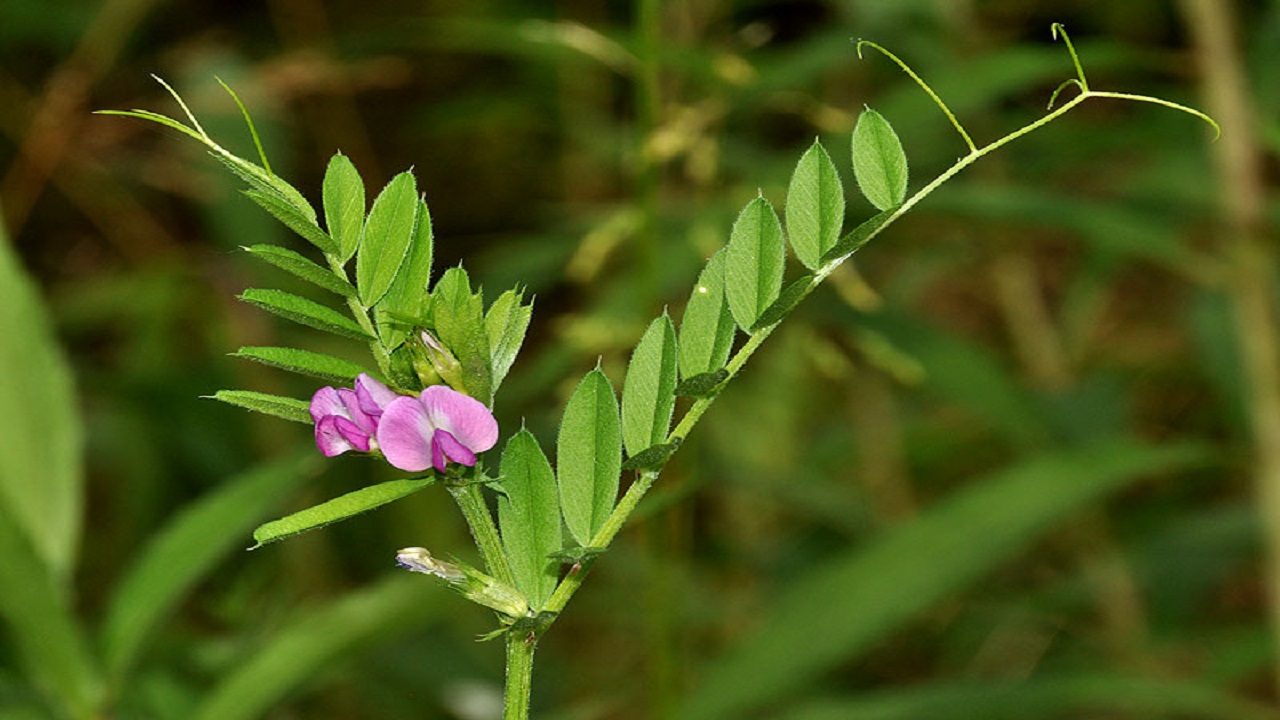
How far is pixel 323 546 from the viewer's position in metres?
1.54

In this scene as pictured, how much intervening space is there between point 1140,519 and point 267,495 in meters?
1.14

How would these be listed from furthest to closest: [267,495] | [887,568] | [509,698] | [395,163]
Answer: [395,163] < [887,568] < [267,495] < [509,698]

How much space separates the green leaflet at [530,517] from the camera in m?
0.38

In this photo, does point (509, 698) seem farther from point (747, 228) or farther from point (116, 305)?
point (116, 305)

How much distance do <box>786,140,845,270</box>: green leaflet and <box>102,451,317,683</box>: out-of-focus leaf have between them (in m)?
0.40

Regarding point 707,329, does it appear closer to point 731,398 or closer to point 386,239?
point 386,239

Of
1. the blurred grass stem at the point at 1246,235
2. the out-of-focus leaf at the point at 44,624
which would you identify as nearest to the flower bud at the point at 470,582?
the out-of-focus leaf at the point at 44,624

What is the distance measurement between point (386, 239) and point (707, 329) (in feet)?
0.29

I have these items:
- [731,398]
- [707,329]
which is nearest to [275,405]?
[707,329]

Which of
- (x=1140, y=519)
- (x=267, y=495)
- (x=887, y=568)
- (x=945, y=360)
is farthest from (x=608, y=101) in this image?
(x=267, y=495)

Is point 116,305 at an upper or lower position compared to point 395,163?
lower

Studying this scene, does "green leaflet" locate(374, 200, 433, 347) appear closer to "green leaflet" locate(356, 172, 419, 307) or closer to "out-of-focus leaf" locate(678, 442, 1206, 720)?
"green leaflet" locate(356, 172, 419, 307)

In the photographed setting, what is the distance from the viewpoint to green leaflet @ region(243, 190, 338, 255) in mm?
370

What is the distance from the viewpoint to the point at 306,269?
1.23ft
